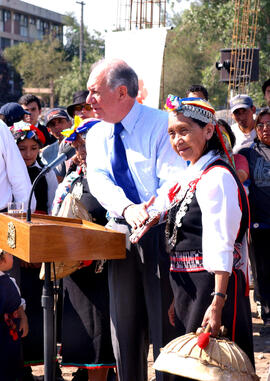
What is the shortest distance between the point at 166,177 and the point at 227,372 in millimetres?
1277

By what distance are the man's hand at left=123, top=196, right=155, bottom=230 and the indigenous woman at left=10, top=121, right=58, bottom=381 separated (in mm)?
1663

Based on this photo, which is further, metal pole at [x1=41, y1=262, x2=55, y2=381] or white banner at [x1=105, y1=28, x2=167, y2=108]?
white banner at [x1=105, y1=28, x2=167, y2=108]

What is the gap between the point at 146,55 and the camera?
8234mm

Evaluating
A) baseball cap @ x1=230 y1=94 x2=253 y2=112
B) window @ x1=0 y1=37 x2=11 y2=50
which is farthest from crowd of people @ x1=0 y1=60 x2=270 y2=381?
window @ x1=0 y1=37 x2=11 y2=50

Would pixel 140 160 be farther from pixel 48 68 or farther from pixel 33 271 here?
pixel 48 68

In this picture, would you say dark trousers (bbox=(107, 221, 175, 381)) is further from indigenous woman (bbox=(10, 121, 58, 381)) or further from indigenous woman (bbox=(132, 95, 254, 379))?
indigenous woman (bbox=(10, 121, 58, 381))

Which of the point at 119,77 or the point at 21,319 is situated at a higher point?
the point at 119,77

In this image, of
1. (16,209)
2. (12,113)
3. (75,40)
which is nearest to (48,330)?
(16,209)

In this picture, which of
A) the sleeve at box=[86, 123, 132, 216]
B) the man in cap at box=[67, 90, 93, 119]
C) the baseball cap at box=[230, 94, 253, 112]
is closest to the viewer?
the sleeve at box=[86, 123, 132, 216]

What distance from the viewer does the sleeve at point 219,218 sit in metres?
3.00

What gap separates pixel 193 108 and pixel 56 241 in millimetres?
899

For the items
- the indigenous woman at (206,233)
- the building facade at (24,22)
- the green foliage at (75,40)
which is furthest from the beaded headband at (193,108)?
the building facade at (24,22)

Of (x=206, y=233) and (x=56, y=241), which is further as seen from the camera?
(x=56, y=241)

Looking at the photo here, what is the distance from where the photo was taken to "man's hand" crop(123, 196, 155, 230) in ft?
11.1
